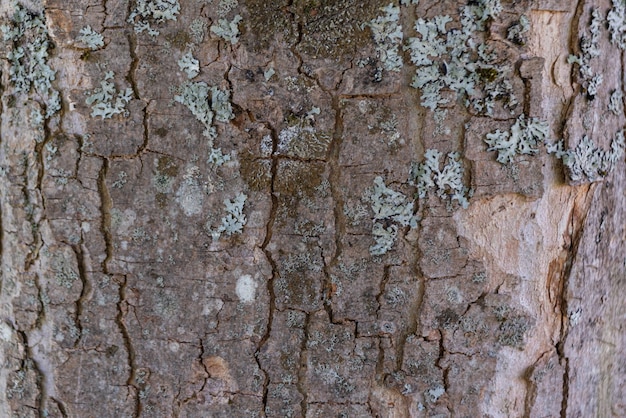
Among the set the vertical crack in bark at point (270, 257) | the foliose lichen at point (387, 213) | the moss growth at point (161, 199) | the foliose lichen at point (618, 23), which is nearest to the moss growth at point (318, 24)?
the vertical crack in bark at point (270, 257)

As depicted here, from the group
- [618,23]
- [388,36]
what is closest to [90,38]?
[388,36]

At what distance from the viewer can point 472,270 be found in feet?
4.68

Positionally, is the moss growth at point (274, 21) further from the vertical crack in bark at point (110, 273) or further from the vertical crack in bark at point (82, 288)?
the vertical crack in bark at point (82, 288)

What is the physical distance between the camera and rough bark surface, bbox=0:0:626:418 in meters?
1.36

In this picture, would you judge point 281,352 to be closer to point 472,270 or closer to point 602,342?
point 472,270

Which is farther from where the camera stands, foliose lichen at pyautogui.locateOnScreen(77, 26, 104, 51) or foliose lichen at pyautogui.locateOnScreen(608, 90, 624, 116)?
foliose lichen at pyautogui.locateOnScreen(608, 90, 624, 116)

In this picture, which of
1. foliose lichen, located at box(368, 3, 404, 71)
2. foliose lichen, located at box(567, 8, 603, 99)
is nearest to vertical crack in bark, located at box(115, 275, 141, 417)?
foliose lichen, located at box(368, 3, 404, 71)

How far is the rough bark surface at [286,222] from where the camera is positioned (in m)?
1.36

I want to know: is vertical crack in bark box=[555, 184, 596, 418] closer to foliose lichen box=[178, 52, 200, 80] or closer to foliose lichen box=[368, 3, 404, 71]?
foliose lichen box=[368, 3, 404, 71]

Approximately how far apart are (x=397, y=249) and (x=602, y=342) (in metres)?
0.80

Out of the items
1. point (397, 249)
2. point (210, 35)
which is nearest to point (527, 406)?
point (397, 249)

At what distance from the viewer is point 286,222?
139 cm

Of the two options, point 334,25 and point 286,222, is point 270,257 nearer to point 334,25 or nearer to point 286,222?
point 286,222

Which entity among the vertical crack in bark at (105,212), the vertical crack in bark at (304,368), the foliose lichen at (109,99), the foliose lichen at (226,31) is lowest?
the vertical crack in bark at (304,368)
